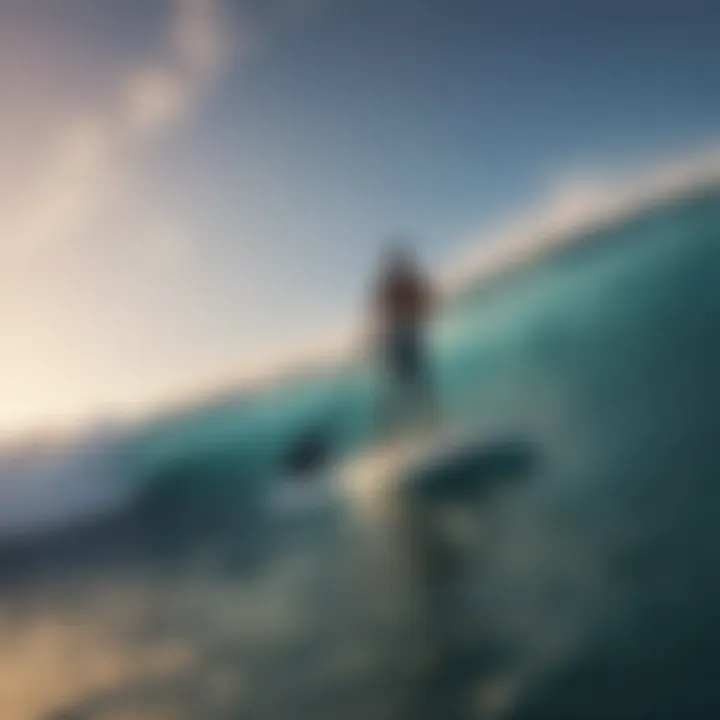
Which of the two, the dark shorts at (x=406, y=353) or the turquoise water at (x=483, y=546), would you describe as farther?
the dark shorts at (x=406, y=353)

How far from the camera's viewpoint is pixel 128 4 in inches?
53.9

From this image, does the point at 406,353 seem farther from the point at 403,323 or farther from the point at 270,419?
the point at 270,419

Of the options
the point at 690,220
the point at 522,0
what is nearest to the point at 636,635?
the point at 690,220

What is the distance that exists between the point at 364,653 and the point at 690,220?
0.63m

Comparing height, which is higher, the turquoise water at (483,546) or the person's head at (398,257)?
the person's head at (398,257)

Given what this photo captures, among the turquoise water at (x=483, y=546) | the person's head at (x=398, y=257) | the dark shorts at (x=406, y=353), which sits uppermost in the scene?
the person's head at (x=398, y=257)

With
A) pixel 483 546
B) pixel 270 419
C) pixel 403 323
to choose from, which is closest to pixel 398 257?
pixel 403 323

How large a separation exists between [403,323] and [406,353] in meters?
0.04

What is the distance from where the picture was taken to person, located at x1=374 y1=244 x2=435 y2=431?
1.33m

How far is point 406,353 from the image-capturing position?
133 centimetres

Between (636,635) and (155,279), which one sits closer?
(636,635)

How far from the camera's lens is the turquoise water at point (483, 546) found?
121 cm

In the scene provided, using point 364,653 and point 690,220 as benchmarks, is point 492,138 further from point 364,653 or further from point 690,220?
point 364,653

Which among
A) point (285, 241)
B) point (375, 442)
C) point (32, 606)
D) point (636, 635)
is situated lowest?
point (636, 635)
